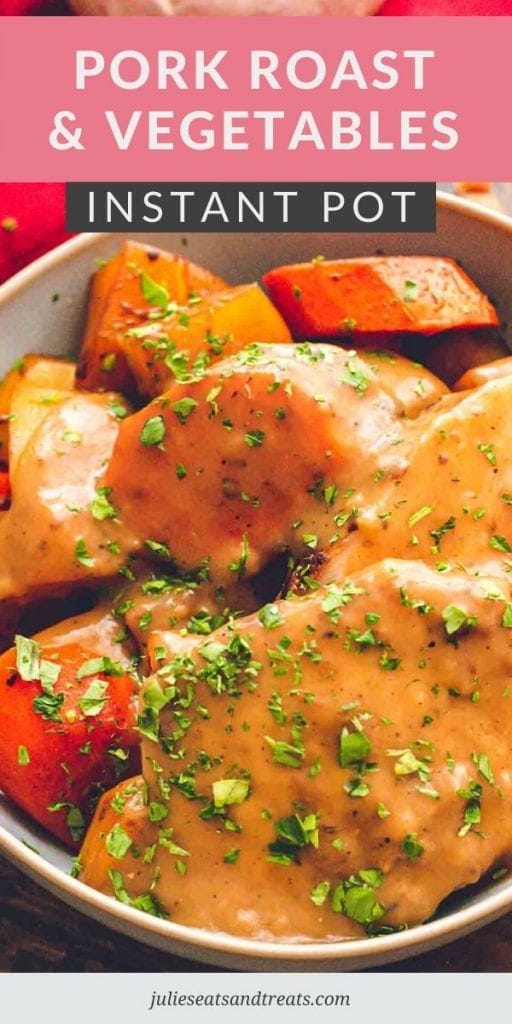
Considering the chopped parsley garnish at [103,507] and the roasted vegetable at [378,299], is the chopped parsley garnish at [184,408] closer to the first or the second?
the chopped parsley garnish at [103,507]

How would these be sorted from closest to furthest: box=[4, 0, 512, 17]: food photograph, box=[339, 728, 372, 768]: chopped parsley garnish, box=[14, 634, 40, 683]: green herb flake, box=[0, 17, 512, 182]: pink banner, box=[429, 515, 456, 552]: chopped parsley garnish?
box=[339, 728, 372, 768]: chopped parsley garnish → box=[429, 515, 456, 552]: chopped parsley garnish → box=[14, 634, 40, 683]: green herb flake → box=[0, 17, 512, 182]: pink banner → box=[4, 0, 512, 17]: food photograph

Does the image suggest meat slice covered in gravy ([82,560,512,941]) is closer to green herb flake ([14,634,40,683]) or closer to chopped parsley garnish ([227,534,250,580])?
chopped parsley garnish ([227,534,250,580])

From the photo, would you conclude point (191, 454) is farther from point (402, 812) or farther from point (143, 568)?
point (402, 812)

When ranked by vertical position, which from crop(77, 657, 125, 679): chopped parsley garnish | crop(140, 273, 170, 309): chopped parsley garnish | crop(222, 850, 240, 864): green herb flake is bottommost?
crop(222, 850, 240, 864): green herb flake

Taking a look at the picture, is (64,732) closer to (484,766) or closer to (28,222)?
(484,766)

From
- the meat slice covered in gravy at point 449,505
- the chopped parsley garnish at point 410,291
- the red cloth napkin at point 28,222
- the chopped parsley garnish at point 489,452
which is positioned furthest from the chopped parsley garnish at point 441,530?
the red cloth napkin at point 28,222

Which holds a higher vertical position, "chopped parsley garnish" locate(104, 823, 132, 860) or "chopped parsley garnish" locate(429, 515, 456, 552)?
"chopped parsley garnish" locate(429, 515, 456, 552)

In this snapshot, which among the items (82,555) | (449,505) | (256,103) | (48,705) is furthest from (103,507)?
(256,103)

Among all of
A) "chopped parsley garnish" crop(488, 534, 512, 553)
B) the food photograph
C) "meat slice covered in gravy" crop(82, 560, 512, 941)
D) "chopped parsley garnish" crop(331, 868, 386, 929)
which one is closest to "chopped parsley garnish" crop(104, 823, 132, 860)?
"meat slice covered in gravy" crop(82, 560, 512, 941)
